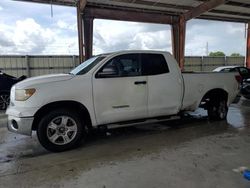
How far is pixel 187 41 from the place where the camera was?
18438mm

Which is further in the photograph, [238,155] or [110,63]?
[110,63]

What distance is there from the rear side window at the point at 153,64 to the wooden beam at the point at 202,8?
34.3 feet

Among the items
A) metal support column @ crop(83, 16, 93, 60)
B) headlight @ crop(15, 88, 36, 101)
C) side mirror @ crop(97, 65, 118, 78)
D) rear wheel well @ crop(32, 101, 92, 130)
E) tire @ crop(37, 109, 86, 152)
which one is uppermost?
metal support column @ crop(83, 16, 93, 60)

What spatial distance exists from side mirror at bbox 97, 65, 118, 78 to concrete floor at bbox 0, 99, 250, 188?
1.34 metres

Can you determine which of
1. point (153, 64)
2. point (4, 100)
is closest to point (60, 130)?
point (153, 64)

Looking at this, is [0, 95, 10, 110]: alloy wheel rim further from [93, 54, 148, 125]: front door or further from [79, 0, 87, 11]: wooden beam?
[79, 0, 87, 11]: wooden beam

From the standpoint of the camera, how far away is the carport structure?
14.2 metres

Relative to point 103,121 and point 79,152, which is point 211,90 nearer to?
point 103,121

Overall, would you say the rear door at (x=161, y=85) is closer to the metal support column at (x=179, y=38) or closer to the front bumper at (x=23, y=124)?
the front bumper at (x=23, y=124)

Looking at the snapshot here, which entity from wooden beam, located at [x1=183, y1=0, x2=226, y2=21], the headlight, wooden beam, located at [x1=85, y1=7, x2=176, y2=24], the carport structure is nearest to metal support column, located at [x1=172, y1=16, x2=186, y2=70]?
the carport structure

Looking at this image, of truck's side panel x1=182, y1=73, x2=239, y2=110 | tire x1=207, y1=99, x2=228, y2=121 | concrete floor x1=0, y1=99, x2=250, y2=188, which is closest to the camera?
concrete floor x1=0, y1=99, x2=250, y2=188

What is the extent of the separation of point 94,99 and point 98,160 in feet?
3.76

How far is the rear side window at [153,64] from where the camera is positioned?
17.0ft

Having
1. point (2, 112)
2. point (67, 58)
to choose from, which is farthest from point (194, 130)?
point (67, 58)
